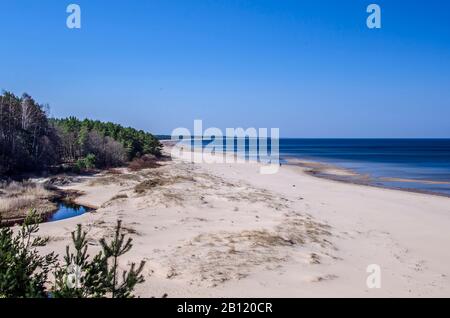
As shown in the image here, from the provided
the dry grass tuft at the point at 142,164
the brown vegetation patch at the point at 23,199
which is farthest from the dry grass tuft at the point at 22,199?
the dry grass tuft at the point at 142,164

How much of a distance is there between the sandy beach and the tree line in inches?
480

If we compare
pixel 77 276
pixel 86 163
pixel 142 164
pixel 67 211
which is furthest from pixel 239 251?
pixel 142 164

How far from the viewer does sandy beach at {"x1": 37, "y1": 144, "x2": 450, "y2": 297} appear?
9945 mm

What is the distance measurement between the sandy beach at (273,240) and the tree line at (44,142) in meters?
12.2

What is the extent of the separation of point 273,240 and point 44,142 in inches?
1222

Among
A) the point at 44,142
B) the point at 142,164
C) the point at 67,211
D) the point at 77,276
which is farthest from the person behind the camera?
the point at 142,164

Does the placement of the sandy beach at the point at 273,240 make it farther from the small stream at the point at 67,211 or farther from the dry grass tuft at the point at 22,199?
the dry grass tuft at the point at 22,199

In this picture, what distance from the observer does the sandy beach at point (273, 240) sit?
995 centimetres

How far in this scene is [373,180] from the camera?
38562 mm

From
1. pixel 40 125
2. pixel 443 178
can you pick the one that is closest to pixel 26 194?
pixel 40 125

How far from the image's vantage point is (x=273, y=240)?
13.6 m

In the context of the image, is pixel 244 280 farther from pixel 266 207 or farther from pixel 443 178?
pixel 443 178

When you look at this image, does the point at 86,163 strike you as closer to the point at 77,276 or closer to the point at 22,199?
the point at 22,199

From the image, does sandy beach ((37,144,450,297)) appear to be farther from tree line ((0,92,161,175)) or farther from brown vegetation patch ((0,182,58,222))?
tree line ((0,92,161,175))
